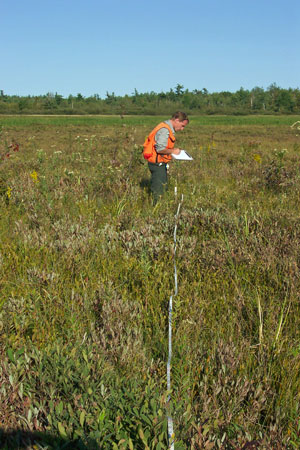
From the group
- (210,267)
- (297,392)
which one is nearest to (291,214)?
(210,267)

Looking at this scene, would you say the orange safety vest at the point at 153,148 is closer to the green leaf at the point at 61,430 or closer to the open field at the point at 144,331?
the open field at the point at 144,331

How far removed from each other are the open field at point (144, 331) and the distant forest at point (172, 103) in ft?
266

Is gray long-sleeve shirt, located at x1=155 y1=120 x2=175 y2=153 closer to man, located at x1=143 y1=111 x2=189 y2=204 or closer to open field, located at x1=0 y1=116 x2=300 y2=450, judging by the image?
man, located at x1=143 y1=111 x2=189 y2=204

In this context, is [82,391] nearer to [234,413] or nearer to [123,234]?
[234,413]

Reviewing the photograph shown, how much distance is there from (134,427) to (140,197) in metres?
4.88

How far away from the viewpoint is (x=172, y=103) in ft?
371

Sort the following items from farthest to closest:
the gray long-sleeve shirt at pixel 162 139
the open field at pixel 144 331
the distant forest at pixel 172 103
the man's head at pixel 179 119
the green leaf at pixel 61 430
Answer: the distant forest at pixel 172 103 → the man's head at pixel 179 119 → the gray long-sleeve shirt at pixel 162 139 → the open field at pixel 144 331 → the green leaf at pixel 61 430

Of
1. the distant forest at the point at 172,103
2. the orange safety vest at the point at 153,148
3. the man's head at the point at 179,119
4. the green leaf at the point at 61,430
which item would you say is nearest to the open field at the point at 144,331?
the green leaf at the point at 61,430

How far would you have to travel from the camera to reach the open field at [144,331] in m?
1.54

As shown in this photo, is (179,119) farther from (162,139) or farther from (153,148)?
(153,148)

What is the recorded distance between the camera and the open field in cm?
154

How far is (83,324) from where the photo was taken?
2471mm

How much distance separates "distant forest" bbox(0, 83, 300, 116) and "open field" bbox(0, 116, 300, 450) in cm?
8100

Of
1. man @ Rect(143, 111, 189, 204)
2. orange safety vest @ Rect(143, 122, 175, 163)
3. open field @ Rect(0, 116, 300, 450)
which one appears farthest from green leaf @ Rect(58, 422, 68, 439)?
orange safety vest @ Rect(143, 122, 175, 163)
